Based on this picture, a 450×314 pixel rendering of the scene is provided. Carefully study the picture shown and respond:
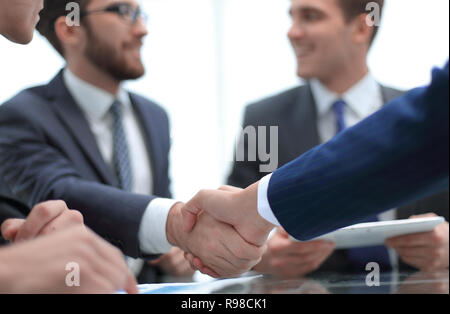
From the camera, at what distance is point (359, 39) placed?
135 cm

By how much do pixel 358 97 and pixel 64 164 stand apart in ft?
2.30

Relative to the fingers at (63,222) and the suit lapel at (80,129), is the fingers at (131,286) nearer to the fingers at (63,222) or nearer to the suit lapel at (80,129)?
the fingers at (63,222)

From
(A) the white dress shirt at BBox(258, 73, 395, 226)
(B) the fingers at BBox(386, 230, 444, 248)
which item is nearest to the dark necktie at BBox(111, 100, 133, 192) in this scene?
(A) the white dress shirt at BBox(258, 73, 395, 226)

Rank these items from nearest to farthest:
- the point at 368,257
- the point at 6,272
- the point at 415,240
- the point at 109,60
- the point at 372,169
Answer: the point at 6,272, the point at 372,169, the point at 415,240, the point at 368,257, the point at 109,60

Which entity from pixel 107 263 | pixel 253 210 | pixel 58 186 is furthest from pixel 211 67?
pixel 107 263

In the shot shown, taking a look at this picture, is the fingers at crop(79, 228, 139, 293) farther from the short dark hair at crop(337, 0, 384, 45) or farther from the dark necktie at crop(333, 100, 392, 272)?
the short dark hair at crop(337, 0, 384, 45)

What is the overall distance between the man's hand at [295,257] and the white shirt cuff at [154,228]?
21 cm

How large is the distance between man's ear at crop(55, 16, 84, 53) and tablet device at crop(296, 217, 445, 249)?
623 millimetres

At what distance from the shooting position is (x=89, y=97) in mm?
1214

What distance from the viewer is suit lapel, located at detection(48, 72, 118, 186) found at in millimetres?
1089

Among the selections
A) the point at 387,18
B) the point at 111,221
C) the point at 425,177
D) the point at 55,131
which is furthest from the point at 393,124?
the point at 387,18

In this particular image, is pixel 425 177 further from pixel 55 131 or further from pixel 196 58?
pixel 196 58

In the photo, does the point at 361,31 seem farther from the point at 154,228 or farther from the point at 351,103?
the point at 154,228
